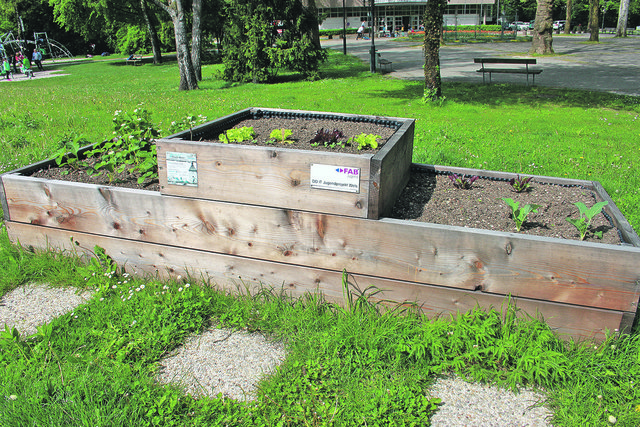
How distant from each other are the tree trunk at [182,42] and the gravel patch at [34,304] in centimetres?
1264

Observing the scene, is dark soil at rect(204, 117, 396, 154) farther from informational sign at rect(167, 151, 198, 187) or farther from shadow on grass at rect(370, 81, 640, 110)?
shadow on grass at rect(370, 81, 640, 110)

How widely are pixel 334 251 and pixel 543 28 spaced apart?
25.3 m

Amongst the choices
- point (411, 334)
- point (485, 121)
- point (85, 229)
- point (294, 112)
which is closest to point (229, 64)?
point (485, 121)

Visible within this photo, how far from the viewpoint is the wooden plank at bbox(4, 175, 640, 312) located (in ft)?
8.50

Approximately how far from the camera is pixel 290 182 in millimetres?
3107

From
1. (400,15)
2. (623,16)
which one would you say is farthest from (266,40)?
(400,15)

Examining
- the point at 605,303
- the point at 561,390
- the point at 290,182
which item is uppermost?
the point at 290,182

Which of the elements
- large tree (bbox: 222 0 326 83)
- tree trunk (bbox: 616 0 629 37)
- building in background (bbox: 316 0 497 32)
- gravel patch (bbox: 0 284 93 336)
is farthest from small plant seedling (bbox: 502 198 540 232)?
building in background (bbox: 316 0 497 32)

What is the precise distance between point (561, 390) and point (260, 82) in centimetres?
1620

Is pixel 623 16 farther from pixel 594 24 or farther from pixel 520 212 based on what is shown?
pixel 520 212

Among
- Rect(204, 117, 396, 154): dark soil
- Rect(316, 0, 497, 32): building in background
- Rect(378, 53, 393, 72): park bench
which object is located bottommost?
Rect(204, 117, 396, 154): dark soil

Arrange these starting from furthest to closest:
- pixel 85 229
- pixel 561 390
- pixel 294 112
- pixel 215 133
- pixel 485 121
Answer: pixel 485 121
pixel 294 112
pixel 215 133
pixel 85 229
pixel 561 390

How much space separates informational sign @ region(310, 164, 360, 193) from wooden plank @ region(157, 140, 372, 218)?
2 cm

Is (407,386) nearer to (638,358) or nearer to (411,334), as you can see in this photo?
(411,334)
